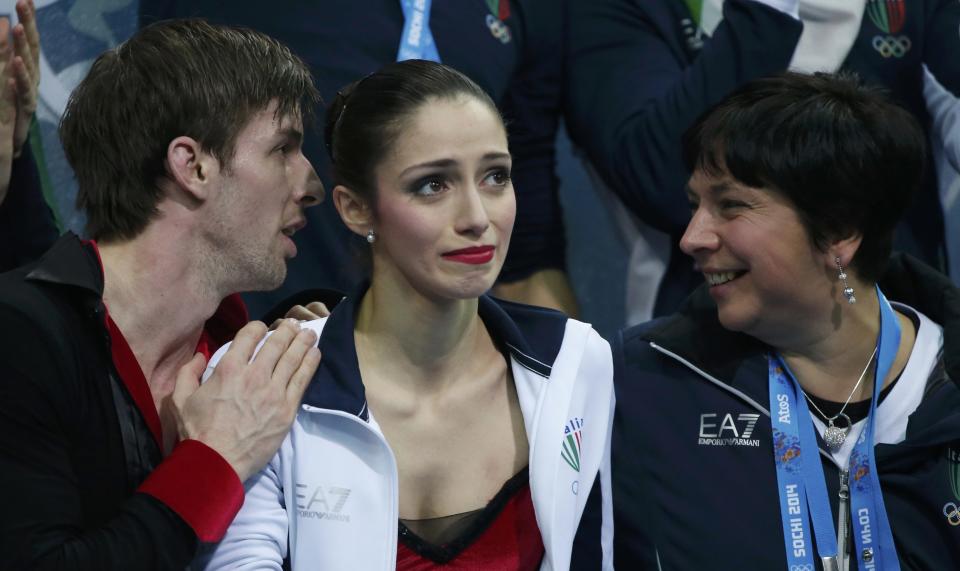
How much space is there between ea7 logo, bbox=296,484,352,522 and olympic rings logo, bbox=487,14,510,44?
1.55 meters

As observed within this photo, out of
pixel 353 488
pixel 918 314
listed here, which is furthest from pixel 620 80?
pixel 353 488

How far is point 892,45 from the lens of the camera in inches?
127

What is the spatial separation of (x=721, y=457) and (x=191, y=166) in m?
1.10

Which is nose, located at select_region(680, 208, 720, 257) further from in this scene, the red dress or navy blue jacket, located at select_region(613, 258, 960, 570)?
the red dress

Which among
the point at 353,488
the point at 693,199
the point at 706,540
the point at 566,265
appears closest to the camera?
the point at 353,488

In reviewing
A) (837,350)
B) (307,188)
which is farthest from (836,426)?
(307,188)

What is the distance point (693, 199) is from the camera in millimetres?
2449

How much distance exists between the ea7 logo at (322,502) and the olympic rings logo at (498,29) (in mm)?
1545

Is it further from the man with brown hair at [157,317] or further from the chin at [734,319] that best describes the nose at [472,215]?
the chin at [734,319]

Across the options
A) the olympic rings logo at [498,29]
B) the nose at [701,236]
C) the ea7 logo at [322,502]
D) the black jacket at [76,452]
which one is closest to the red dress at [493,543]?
the ea7 logo at [322,502]

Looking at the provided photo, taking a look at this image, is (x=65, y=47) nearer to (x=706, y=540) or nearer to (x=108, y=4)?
(x=108, y=4)

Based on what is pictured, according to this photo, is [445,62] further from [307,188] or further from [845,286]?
[845,286]

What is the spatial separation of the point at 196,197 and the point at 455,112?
483 millimetres

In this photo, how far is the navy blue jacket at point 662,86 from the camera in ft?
10.4
